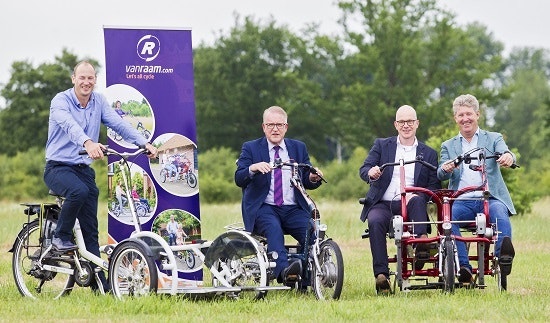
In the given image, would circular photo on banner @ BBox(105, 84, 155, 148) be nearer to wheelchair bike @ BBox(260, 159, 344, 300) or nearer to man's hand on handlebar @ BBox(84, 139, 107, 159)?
man's hand on handlebar @ BBox(84, 139, 107, 159)

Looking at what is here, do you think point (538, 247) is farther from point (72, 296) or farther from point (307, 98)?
point (307, 98)

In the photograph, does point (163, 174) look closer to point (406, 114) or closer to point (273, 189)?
point (273, 189)

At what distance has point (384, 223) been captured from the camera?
980cm

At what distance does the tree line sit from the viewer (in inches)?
1670

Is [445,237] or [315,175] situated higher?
[315,175]

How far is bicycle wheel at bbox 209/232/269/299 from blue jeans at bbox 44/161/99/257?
1025 mm

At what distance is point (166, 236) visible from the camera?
10375 mm

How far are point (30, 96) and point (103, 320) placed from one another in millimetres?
41621

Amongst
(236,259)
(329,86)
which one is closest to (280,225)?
(236,259)

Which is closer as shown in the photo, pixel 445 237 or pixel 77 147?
pixel 445 237

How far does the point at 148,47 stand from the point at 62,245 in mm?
1942

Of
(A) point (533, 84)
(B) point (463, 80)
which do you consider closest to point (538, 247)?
(B) point (463, 80)

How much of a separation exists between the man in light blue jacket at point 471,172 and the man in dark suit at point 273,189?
1158mm

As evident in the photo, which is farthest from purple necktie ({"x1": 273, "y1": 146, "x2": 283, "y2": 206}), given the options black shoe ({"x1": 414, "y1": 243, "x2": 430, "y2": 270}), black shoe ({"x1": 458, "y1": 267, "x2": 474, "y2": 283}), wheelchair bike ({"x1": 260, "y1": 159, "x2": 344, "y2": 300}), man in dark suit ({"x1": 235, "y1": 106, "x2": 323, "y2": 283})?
black shoe ({"x1": 458, "y1": 267, "x2": 474, "y2": 283})
